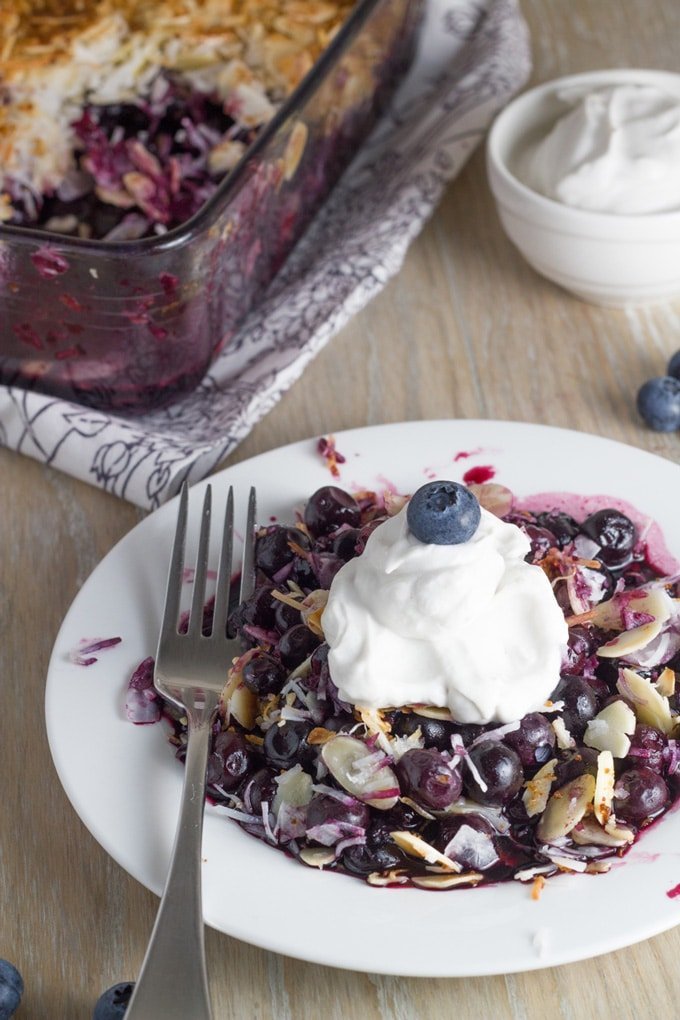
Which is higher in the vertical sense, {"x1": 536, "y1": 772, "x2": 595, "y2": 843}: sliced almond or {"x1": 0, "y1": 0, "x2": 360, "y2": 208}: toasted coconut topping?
{"x1": 0, "y1": 0, "x2": 360, "y2": 208}: toasted coconut topping

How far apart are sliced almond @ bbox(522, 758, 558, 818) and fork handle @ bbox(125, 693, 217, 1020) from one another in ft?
1.12

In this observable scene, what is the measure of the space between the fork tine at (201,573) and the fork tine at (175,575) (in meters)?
0.02

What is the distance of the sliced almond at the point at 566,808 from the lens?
49.0 inches

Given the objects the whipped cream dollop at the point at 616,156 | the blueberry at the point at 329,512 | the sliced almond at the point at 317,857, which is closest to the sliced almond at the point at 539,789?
the sliced almond at the point at 317,857

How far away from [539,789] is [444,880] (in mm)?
145

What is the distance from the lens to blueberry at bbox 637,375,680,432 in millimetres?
1950

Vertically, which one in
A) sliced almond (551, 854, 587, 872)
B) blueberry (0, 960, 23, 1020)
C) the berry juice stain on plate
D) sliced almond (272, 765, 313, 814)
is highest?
sliced almond (272, 765, 313, 814)

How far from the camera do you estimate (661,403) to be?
195 centimetres

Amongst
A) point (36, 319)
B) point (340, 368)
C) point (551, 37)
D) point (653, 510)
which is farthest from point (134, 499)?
point (551, 37)

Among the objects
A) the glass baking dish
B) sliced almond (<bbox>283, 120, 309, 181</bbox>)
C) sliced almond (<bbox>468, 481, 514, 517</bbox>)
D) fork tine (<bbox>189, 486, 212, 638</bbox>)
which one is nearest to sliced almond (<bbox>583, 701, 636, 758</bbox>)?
sliced almond (<bbox>468, 481, 514, 517</bbox>)

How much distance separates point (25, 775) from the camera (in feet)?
5.08

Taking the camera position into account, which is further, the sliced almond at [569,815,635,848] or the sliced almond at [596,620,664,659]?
the sliced almond at [596,620,664,659]

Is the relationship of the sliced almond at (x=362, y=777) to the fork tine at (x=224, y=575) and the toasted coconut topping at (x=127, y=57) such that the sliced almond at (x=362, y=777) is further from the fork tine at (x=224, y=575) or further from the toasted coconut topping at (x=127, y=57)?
the toasted coconut topping at (x=127, y=57)

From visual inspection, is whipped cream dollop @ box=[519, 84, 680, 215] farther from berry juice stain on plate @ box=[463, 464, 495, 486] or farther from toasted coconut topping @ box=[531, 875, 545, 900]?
toasted coconut topping @ box=[531, 875, 545, 900]
